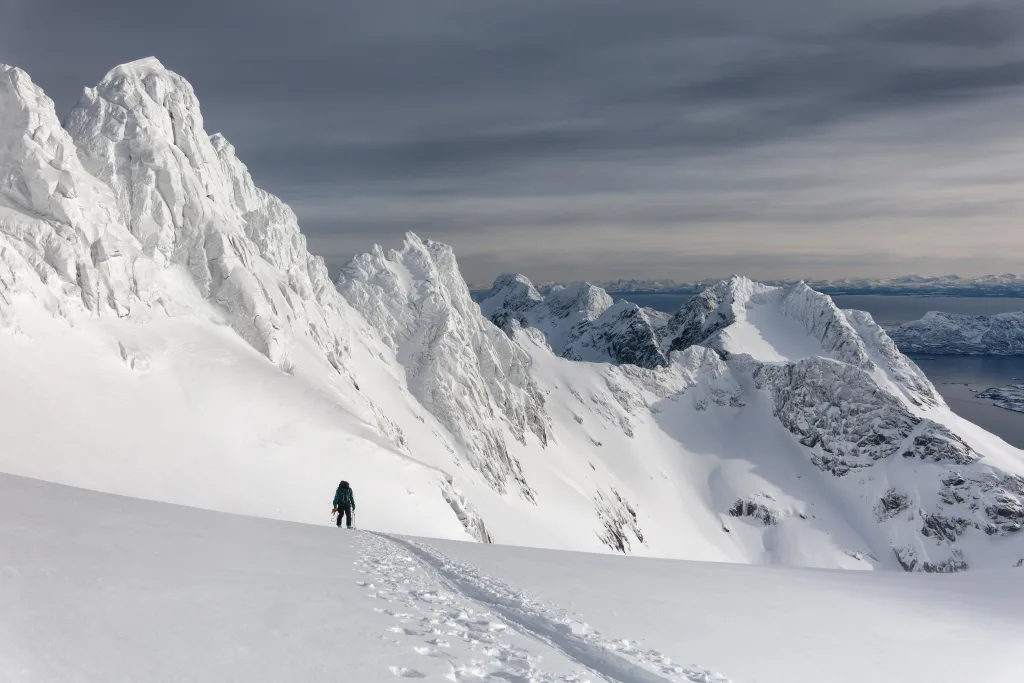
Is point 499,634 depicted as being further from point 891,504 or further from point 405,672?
point 891,504

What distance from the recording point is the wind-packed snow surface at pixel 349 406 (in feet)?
109

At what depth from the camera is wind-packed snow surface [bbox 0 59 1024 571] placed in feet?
109

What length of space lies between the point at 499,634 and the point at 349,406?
48.0m

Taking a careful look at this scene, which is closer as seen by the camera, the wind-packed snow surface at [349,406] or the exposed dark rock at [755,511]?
the wind-packed snow surface at [349,406]

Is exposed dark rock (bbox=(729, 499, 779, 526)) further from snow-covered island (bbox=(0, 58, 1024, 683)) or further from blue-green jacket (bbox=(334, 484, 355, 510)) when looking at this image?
blue-green jacket (bbox=(334, 484, 355, 510))

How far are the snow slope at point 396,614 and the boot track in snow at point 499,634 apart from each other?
49mm

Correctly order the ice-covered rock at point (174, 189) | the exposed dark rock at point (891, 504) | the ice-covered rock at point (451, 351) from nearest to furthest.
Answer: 1. the ice-covered rock at point (174, 189)
2. the ice-covered rock at point (451, 351)
3. the exposed dark rock at point (891, 504)

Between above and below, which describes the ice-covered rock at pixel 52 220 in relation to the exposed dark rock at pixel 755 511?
above

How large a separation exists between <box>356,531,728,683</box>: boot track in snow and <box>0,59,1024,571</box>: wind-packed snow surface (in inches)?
750

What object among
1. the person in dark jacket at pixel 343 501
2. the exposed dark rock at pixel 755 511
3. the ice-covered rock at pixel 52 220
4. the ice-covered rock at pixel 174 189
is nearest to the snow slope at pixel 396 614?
the person in dark jacket at pixel 343 501

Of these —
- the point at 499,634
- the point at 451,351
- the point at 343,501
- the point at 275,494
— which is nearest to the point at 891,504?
the point at 451,351

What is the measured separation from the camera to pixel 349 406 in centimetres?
5547

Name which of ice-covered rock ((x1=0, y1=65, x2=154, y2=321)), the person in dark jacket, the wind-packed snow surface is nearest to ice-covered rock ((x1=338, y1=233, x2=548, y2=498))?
the wind-packed snow surface

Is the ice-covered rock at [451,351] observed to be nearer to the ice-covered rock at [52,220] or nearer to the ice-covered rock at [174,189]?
the ice-covered rock at [174,189]
